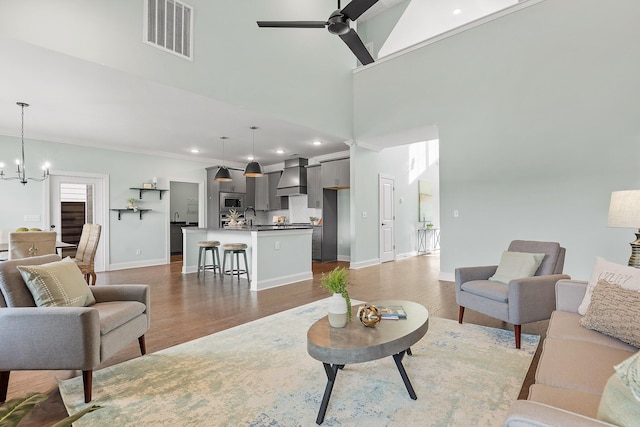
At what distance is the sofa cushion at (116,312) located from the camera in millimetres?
2061

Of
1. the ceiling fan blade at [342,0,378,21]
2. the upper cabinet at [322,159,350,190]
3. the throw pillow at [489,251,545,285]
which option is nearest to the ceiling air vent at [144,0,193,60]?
the ceiling fan blade at [342,0,378,21]

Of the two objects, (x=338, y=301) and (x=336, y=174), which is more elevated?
(x=336, y=174)

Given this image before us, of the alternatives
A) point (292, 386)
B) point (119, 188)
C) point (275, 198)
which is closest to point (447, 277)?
point (292, 386)

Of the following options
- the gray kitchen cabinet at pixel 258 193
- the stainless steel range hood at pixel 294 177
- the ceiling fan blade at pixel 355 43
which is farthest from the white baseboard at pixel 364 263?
the ceiling fan blade at pixel 355 43

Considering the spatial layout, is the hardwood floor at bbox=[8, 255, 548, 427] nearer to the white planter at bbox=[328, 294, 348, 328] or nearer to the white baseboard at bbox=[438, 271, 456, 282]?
the white baseboard at bbox=[438, 271, 456, 282]

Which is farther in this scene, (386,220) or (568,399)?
(386,220)

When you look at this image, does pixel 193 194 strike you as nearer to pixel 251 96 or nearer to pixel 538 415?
pixel 251 96

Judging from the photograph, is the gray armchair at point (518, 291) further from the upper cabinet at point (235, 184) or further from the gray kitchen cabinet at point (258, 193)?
the gray kitchen cabinet at point (258, 193)

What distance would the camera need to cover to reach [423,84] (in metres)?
Result: 5.60

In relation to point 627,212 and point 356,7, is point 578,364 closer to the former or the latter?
point 627,212

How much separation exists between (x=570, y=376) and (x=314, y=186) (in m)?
6.95

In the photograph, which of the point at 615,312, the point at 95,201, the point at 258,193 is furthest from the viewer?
the point at 258,193

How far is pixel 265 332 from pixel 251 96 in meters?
3.33

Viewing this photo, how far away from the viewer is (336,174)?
7.52 meters
